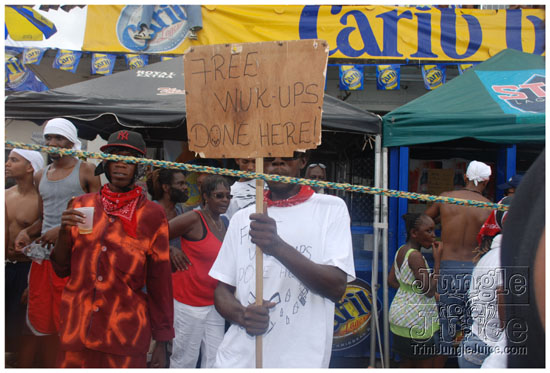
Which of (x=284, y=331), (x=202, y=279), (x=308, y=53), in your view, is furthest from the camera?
(x=202, y=279)

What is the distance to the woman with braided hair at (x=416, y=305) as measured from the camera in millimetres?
3453


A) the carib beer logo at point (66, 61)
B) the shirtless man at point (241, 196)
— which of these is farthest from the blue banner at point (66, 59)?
the shirtless man at point (241, 196)

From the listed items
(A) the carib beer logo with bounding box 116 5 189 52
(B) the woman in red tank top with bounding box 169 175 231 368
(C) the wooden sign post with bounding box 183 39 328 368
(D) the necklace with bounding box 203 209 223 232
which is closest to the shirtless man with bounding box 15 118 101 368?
(B) the woman in red tank top with bounding box 169 175 231 368

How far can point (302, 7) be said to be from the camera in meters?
7.14

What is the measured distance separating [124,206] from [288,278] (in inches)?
39.5

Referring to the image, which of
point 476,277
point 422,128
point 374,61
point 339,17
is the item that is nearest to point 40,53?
point 339,17

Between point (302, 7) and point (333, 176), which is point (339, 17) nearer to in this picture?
point (302, 7)

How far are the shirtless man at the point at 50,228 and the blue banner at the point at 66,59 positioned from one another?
13.0 ft

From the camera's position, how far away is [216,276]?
6.75ft

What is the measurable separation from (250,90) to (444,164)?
6.27m

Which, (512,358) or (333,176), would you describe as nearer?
(512,358)

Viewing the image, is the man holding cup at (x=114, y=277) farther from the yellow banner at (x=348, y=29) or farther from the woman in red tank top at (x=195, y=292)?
the yellow banner at (x=348, y=29)

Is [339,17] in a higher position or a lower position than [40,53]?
higher

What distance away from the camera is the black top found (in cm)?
80
